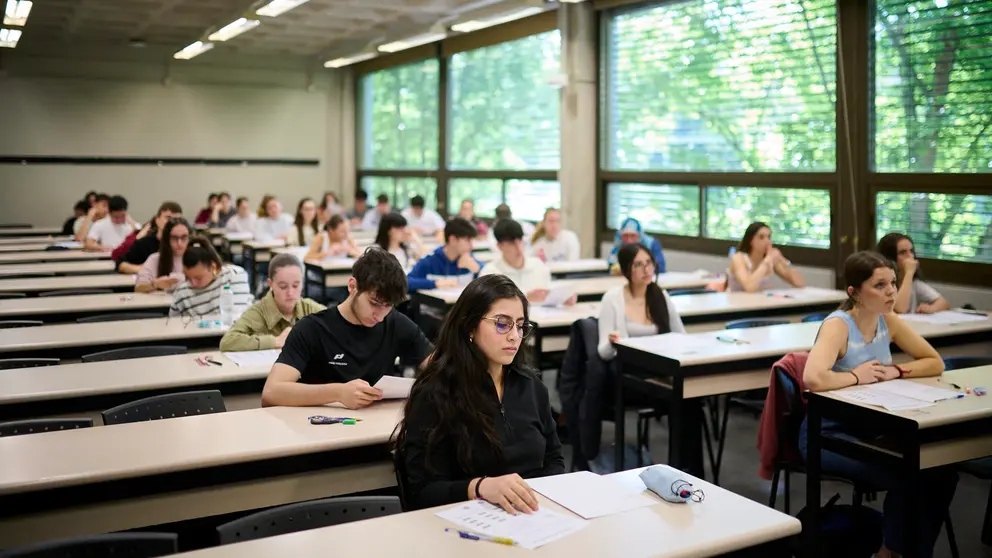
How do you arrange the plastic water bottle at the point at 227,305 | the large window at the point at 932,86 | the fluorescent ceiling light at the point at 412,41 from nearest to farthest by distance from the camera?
the plastic water bottle at the point at 227,305 < the large window at the point at 932,86 < the fluorescent ceiling light at the point at 412,41

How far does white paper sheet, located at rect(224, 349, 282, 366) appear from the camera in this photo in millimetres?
4027

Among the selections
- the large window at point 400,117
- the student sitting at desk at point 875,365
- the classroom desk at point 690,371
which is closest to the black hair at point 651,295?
the classroom desk at point 690,371

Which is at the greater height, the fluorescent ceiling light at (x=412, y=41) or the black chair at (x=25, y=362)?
the fluorescent ceiling light at (x=412, y=41)

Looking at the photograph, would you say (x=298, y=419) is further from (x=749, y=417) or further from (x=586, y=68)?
(x=586, y=68)

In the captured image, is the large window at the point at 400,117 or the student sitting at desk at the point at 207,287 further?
the large window at the point at 400,117

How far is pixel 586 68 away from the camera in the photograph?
10508 mm

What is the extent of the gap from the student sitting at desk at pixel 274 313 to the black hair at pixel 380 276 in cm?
90

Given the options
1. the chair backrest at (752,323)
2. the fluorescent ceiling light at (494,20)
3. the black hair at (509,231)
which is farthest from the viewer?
the fluorescent ceiling light at (494,20)

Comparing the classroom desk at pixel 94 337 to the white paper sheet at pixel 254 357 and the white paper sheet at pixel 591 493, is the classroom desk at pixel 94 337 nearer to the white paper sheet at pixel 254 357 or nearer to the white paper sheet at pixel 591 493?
the white paper sheet at pixel 254 357

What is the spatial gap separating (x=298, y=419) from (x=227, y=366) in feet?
3.14

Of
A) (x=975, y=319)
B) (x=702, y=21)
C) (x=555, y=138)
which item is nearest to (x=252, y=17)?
(x=555, y=138)

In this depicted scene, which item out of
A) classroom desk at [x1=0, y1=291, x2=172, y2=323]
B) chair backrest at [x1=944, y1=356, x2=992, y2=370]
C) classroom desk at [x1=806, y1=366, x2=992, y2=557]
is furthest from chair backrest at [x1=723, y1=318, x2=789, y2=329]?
classroom desk at [x1=0, y1=291, x2=172, y2=323]

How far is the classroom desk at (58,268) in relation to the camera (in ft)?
25.4

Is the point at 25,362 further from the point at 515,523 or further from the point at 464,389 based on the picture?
the point at 515,523
